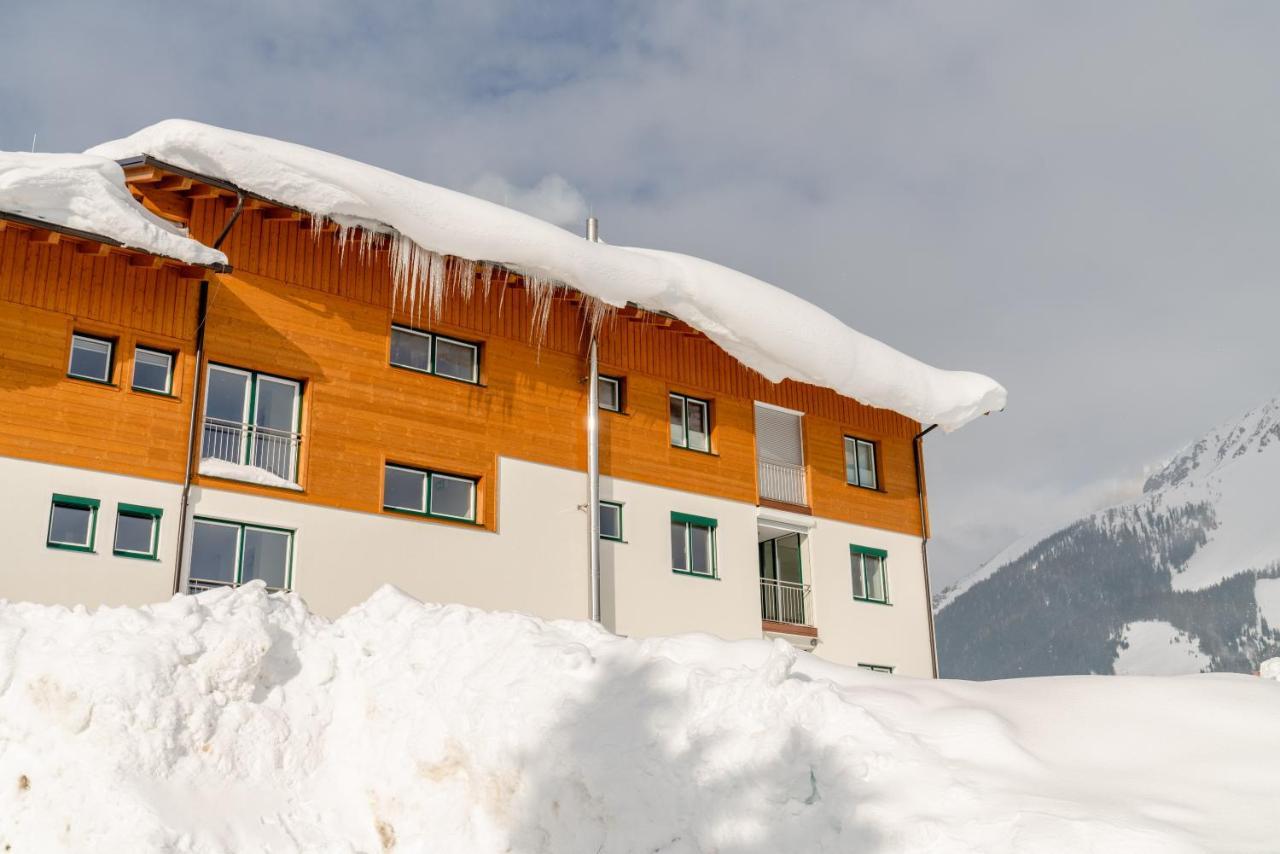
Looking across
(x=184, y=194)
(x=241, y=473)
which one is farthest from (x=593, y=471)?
(x=184, y=194)

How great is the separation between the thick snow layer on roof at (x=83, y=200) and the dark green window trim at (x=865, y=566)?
14.4m

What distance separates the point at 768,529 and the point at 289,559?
33.4 feet

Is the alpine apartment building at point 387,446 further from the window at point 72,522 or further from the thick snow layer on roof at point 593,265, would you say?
the thick snow layer on roof at point 593,265

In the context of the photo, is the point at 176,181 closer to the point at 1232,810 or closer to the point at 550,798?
the point at 550,798

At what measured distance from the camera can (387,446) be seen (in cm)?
1973

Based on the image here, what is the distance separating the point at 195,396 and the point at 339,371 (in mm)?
2366

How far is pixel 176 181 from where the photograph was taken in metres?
18.2

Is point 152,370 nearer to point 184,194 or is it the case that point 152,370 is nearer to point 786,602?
point 184,194

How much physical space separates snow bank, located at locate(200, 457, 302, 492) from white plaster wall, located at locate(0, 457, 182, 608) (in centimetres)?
75

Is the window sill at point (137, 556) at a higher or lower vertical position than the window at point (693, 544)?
lower

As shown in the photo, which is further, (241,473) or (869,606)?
(869,606)

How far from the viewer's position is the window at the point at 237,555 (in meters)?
17.6

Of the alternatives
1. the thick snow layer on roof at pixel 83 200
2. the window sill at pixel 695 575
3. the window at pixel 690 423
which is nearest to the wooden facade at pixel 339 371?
the window at pixel 690 423

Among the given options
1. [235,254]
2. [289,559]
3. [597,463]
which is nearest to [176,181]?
[235,254]
